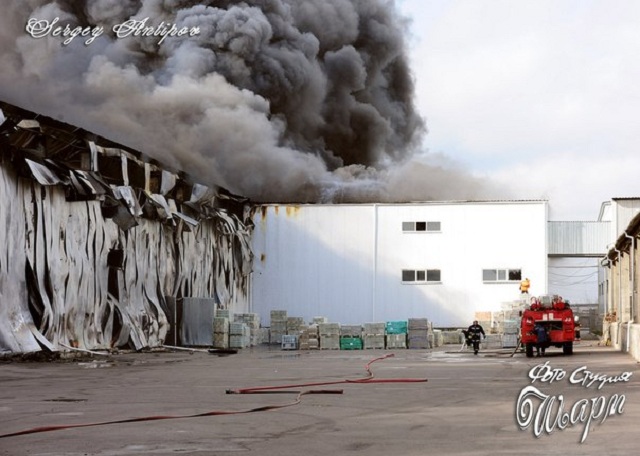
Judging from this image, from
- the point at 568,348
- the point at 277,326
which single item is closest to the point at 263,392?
the point at 568,348

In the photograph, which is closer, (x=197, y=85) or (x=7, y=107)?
(x=7, y=107)

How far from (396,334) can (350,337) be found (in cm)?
187

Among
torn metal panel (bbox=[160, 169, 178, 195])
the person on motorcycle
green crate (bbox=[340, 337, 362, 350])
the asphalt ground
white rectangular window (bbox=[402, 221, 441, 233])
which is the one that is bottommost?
the asphalt ground

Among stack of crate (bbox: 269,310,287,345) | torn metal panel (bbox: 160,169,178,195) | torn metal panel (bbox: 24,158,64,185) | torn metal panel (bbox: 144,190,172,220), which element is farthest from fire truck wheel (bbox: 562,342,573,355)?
torn metal panel (bbox: 24,158,64,185)

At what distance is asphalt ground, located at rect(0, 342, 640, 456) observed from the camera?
35.0 feet

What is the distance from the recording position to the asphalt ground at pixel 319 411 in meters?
10.7

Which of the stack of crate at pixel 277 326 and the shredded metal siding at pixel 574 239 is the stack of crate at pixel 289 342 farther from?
the shredded metal siding at pixel 574 239

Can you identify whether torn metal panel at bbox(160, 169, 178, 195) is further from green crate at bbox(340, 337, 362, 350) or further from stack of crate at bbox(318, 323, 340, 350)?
green crate at bbox(340, 337, 362, 350)

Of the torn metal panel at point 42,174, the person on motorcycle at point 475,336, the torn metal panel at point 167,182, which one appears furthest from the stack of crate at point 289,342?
the torn metal panel at point 42,174

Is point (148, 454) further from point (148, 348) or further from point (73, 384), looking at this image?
point (148, 348)

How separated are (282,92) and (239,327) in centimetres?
2884

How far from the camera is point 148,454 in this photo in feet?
33.0

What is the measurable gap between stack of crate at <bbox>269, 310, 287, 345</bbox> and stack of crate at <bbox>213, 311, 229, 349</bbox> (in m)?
4.84

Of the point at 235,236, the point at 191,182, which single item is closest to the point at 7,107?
the point at 191,182
